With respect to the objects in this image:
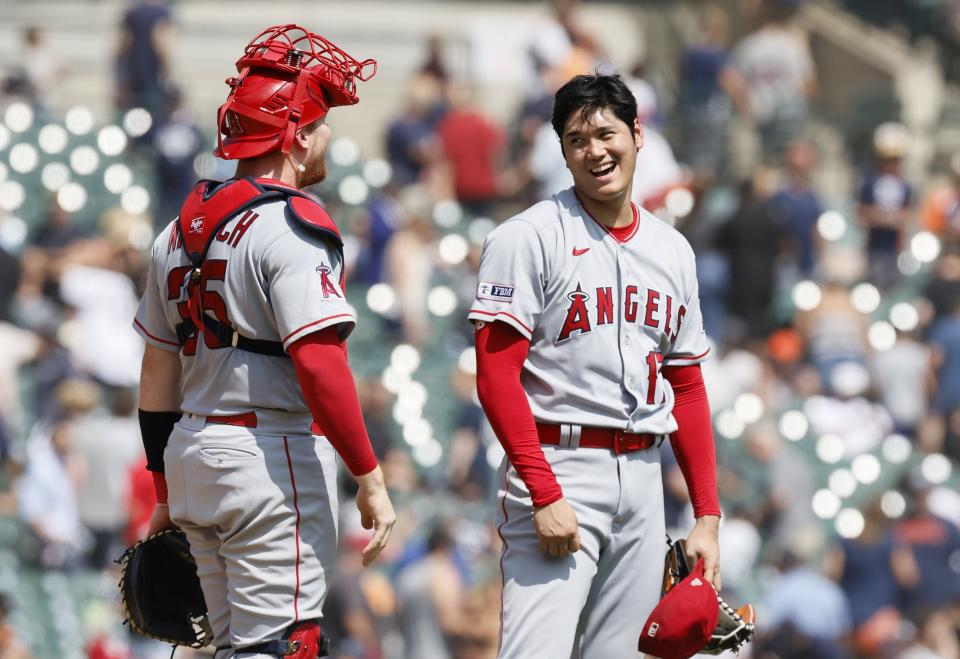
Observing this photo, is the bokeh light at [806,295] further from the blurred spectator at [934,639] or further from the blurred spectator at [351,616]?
the blurred spectator at [351,616]

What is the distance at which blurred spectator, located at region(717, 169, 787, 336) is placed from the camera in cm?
1189

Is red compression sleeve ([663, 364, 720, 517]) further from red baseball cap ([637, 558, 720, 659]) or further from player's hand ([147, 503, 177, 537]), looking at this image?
player's hand ([147, 503, 177, 537])

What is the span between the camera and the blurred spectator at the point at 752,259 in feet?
39.0

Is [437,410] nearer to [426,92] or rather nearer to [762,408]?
[762,408]

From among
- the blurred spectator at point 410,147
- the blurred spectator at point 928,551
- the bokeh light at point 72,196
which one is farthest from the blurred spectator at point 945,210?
the bokeh light at point 72,196

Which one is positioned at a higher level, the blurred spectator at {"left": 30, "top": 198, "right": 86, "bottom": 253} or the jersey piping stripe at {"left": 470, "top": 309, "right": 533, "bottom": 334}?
the blurred spectator at {"left": 30, "top": 198, "right": 86, "bottom": 253}

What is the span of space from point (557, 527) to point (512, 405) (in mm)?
314

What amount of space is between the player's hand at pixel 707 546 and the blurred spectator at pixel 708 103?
405 inches

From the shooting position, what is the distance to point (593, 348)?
394 cm

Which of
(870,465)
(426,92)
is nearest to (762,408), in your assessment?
(870,465)

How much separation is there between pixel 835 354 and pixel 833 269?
1.52 metres

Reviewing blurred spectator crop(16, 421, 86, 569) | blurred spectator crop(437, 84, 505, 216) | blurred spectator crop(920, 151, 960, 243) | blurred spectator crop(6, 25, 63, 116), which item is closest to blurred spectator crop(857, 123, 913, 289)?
blurred spectator crop(920, 151, 960, 243)

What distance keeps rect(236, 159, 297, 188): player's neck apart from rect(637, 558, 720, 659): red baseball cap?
1417 mm

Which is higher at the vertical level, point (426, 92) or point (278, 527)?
point (426, 92)
